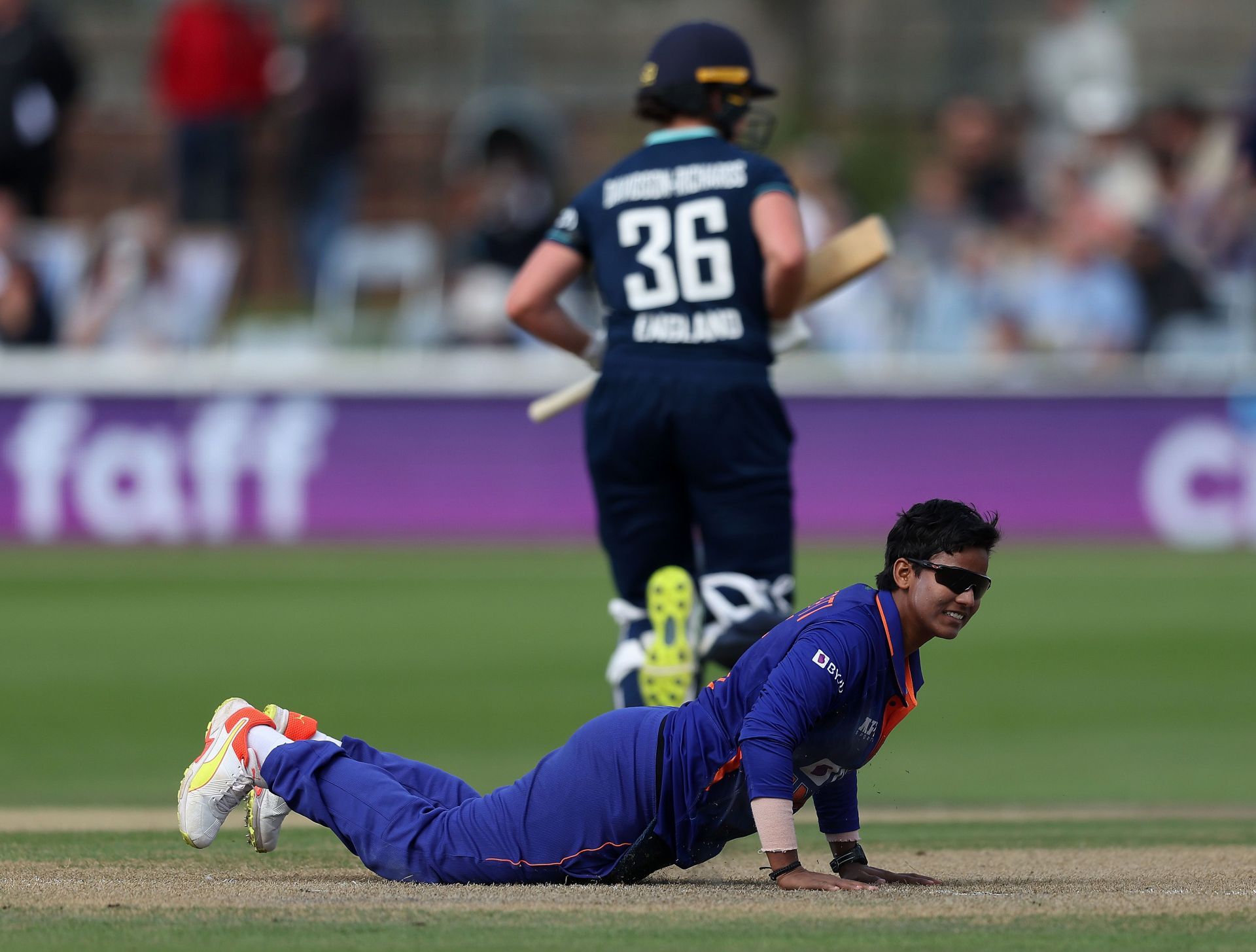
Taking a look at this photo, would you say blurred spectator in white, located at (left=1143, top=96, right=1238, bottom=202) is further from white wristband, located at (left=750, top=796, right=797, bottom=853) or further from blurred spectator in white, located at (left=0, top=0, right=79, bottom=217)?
white wristband, located at (left=750, top=796, right=797, bottom=853)

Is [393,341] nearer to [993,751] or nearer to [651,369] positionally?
[993,751]

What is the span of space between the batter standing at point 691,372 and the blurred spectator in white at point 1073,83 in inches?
476

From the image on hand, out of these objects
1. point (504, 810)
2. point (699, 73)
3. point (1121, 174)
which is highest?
point (699, 73)

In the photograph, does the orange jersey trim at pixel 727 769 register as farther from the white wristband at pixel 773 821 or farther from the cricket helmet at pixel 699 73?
the cricket helmet at pixel 699 73

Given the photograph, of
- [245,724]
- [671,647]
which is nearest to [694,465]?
[671,647]

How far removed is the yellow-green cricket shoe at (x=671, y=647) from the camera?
7.23m

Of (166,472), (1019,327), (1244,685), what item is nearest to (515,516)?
(166,472)

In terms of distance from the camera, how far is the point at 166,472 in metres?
16.7

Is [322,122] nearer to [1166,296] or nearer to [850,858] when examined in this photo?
[1166,296]

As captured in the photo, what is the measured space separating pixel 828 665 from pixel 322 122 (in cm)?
1394

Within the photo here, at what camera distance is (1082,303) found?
1714 cm

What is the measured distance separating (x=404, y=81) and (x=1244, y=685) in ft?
50.5

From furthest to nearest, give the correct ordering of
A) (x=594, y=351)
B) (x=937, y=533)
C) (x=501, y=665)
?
(x=501, y=665) < (x=594, y=351) < (x=937, y=533)

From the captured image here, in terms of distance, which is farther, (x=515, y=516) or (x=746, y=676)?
(x=515, y=516)
